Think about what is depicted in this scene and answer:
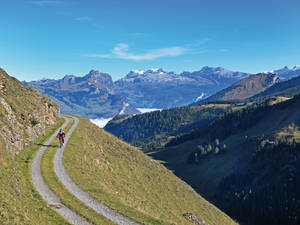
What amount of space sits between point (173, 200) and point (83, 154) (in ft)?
83.3

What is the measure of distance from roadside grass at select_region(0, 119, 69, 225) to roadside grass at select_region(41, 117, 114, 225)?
199 centimetres

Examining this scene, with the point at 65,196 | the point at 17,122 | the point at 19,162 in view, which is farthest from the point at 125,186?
the point at 17,122

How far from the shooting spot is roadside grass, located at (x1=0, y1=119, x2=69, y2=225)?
17625 mm

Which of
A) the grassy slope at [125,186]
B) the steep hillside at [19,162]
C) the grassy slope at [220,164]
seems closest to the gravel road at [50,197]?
the steep hillside at [19,162]

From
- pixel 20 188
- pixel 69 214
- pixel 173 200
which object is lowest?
pixel 173 200

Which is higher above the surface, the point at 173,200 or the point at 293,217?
the point at 173,200

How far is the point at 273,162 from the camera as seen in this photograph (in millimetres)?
132000

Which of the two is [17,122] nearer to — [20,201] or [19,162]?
[19,162]

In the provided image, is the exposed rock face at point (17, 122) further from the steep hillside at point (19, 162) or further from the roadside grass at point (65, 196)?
the roadside grass at point (65, 196)

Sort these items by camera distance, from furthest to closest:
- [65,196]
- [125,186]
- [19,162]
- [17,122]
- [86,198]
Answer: [125,186]
[17,122]
[19,162]
[86,198]
[65,196]

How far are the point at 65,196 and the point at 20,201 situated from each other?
5.93m

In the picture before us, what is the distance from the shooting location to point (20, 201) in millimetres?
20703

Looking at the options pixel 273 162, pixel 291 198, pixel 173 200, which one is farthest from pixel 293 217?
pixel 173 200

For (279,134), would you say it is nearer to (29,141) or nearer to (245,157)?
(245,157)
